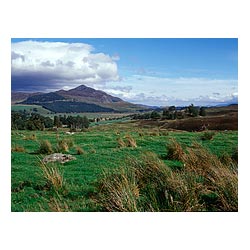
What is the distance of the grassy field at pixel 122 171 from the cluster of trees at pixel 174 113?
0.17 m

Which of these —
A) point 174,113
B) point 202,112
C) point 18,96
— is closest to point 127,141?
point 174,113

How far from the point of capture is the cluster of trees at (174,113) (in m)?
5.08

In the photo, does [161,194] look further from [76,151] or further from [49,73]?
[49,73]

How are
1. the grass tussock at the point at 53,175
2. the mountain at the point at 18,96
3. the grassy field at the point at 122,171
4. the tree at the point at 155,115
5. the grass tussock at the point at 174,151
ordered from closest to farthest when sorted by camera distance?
the grassy field at the point at 122,171 < the grass tussock at the point at 53,175 < the mountain at the point at 18,96 < the grass tussock at the point at 174,151 < the tree at the point at 155,115

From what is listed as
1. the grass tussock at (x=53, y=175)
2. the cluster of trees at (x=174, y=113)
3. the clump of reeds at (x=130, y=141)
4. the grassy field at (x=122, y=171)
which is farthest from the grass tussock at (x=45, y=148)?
the cluster of trees at (x=174, y=113)

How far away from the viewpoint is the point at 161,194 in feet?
14.9

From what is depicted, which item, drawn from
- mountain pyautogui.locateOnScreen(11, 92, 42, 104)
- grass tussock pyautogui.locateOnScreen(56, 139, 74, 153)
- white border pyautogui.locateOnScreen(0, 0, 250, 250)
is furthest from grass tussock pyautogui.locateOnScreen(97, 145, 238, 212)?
mountain pyautogui.locateOnScreen(11, 92, 42, 104)

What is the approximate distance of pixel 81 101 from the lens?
200 inches

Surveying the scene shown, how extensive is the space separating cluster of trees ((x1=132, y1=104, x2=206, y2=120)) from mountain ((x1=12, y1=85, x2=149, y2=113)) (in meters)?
0.11

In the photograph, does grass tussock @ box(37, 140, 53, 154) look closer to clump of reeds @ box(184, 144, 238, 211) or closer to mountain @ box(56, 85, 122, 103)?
mountain @ box(56, 85, 122, 103)

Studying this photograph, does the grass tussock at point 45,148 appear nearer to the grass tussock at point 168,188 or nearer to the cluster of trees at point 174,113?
the grass tussock at point 168,188
